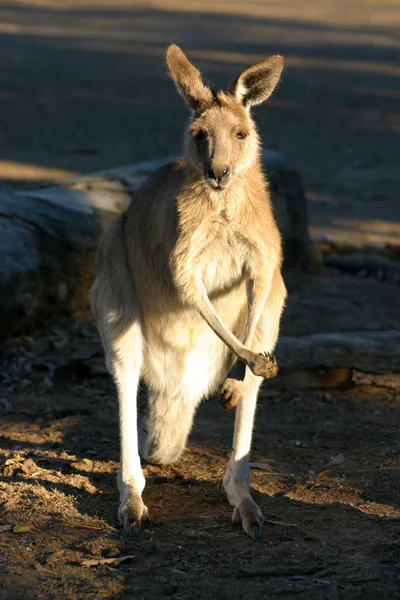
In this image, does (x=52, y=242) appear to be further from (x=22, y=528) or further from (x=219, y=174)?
(x=22, y=528)

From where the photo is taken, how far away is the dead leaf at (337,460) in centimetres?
470

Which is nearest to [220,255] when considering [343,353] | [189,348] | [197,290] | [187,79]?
[197,290]

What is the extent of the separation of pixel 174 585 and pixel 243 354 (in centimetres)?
94

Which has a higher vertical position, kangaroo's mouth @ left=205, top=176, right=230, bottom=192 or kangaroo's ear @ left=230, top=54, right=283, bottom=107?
kangaroo's ear @ left=230, top=54, right=283, bottom=107

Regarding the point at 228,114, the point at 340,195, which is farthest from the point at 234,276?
the point at 340,195

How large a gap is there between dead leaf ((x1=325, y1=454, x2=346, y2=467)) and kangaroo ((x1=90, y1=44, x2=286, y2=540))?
594 millimetres

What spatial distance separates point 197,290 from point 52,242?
7.73 feet

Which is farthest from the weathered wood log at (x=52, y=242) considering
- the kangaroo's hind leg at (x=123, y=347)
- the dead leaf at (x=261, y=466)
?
the dead leaf at (x=261, y=466)

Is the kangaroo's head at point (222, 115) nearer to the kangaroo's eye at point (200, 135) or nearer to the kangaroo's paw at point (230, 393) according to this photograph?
the kangaroo's eye at point (200, 135)

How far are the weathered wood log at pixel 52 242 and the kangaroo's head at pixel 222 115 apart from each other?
209 cm

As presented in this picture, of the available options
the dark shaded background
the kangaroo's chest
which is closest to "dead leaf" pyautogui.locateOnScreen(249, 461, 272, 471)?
the kangaroo's chest

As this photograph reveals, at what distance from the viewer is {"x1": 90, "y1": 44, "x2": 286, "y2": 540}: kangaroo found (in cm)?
408

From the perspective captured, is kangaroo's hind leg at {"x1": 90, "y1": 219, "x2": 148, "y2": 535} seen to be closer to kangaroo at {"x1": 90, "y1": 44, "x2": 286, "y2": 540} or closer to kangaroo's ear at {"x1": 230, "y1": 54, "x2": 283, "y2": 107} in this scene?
kangaroo at {"x1": 90, "y1": 44, "x2": 286, "y2": 540}

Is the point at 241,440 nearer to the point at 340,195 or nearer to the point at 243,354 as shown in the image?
the point at 243,354
